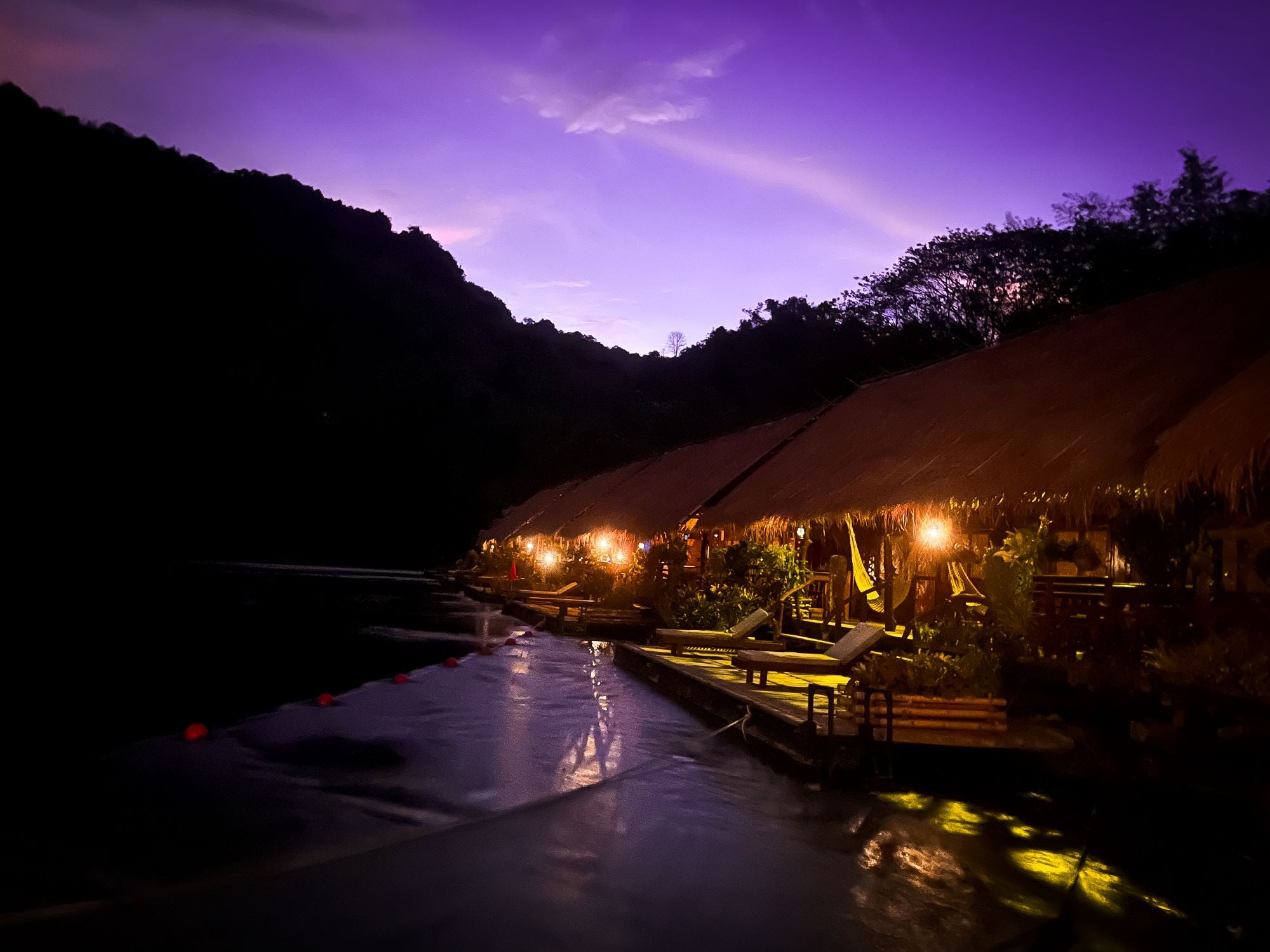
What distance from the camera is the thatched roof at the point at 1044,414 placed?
9531 millimetres

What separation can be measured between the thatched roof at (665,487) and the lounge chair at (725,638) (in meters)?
2.48

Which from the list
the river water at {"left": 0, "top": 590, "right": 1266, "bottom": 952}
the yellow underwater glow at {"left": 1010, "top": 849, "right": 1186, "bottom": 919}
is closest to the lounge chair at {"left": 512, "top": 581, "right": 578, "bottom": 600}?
the river water at {"left": 0, "top": 590, "right": 1266, "bottom": 952}

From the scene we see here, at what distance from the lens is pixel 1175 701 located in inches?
333

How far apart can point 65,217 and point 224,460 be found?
56.5 meters

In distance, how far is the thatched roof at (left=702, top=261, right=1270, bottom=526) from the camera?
9.53 m

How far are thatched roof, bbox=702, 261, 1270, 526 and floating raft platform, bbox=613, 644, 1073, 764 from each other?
2505 millimetres

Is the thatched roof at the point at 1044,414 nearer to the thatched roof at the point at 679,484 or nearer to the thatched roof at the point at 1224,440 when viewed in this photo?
the thatched roof at the point at 1224,440

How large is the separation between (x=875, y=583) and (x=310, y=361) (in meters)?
122

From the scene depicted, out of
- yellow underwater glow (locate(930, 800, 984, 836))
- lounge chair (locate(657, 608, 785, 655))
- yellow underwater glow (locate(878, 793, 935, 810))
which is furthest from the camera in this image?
lounge chair (locate(657, 608, 785, 655))

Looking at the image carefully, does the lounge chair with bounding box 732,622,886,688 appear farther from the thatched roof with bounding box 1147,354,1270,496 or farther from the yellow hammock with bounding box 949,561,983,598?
the thatched roof with bounding box 1147,354,1270,496

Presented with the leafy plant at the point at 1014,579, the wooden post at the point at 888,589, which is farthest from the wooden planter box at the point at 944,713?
the wooden post at the point at 888,589

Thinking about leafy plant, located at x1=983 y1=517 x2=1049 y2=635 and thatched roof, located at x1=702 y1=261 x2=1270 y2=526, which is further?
leafy plant, located at x1=983 y1=517 x2=1049 y2=635

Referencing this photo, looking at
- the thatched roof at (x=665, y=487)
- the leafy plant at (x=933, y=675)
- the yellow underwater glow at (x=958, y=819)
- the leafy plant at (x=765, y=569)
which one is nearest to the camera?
the yellow underwater glow at (x=958, y=819)

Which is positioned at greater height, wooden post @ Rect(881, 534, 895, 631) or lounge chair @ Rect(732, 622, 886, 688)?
wooden post @ Rect(881, 534, 895, 631)
